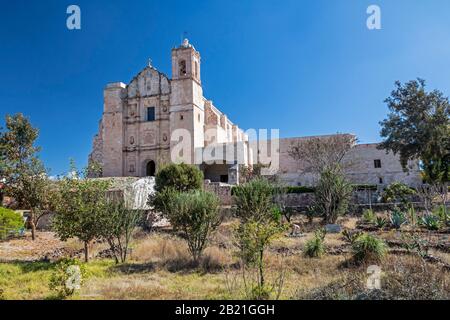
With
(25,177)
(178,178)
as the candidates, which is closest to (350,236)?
(178,178)

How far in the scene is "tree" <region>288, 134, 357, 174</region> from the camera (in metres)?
29.4

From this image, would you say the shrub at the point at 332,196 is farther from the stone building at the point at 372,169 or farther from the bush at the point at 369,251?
the stone building at the point at 372,169

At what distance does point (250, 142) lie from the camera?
38188mm

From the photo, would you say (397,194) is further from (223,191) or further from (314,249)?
(314,249)

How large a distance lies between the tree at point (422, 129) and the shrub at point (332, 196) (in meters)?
10.7

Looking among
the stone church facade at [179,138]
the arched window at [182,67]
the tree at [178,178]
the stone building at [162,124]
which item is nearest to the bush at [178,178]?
the tree at [178,178]

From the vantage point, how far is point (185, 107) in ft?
106

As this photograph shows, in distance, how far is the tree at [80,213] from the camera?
1048 centimetres

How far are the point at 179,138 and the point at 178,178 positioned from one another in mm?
13035

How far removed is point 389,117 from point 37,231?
24.8 metres

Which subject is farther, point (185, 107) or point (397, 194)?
point (185, 107)

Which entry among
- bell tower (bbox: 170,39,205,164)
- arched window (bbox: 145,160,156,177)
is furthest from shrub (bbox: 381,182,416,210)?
arched window (bbox: 145,160,156,177)
